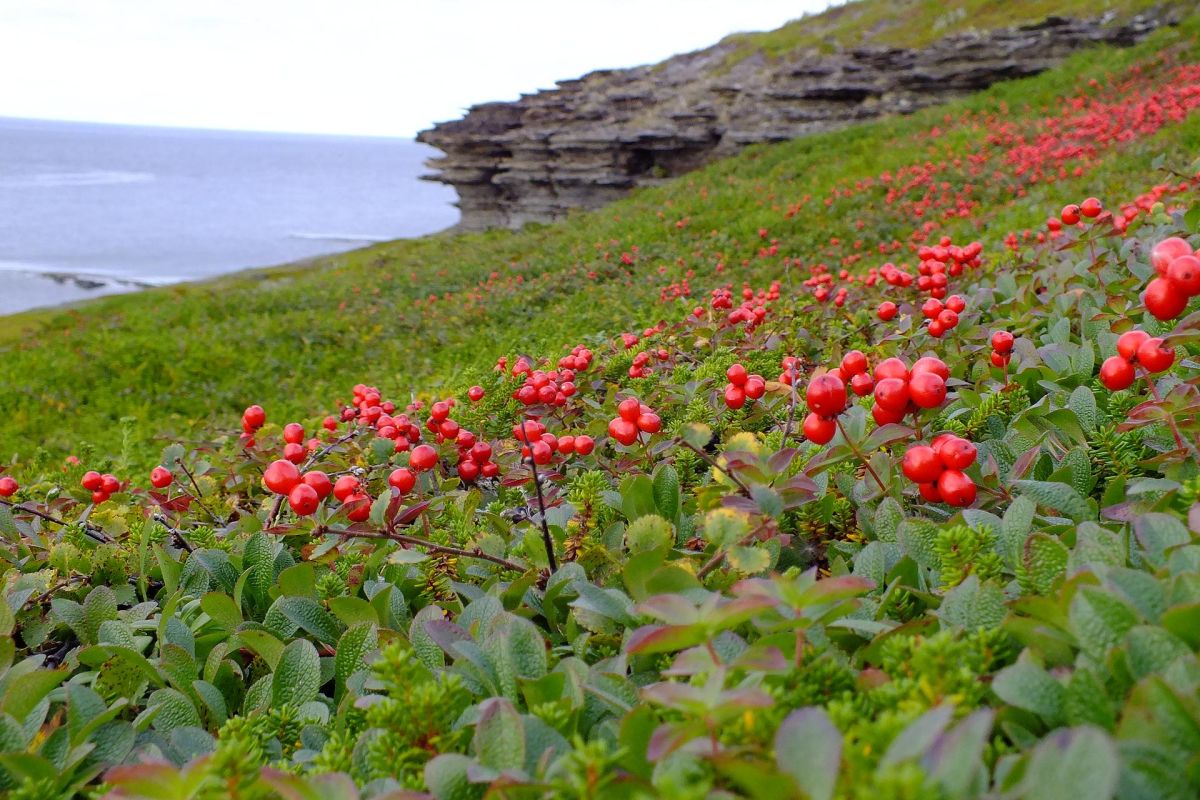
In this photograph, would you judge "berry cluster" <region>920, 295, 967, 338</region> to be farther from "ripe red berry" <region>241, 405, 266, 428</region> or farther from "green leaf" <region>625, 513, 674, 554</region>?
"ripe red berry" <region>241, 405, 266, 428</region>

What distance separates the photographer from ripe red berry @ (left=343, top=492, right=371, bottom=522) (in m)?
1.99

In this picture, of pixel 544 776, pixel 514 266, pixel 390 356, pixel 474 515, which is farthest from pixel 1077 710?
Result: pixel 514 266

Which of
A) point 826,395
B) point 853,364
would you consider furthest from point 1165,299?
point 826,395

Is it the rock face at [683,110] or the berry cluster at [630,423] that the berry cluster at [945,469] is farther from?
the rock face at [683,110]

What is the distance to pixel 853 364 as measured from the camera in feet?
6.62

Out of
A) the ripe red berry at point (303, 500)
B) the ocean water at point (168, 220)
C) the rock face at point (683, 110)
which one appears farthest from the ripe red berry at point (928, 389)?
the ocean water at point (168, 220)

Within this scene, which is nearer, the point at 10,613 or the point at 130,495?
the point at 10,613

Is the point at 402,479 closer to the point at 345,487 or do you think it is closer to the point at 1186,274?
the point at 345,487

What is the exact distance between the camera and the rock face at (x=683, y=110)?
22.2 metres

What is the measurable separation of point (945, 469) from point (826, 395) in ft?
0.92

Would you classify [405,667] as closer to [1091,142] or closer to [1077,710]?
[1077,710]

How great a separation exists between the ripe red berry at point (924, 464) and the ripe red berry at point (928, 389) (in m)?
0.12

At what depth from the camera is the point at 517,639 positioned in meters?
1.35

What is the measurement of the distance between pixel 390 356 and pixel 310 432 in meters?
4.92
